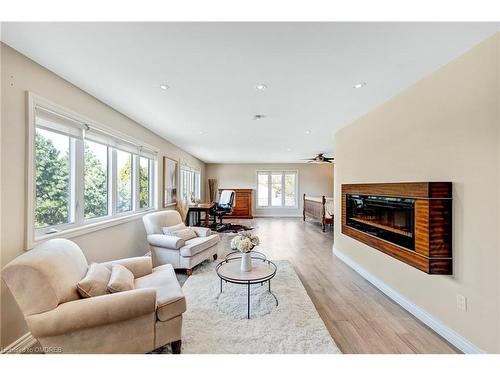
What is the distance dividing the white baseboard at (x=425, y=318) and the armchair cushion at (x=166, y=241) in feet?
8.71

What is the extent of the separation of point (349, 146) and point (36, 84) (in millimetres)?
3884

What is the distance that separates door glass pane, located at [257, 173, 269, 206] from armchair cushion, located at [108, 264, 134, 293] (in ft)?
24.9

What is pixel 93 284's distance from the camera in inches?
60.5

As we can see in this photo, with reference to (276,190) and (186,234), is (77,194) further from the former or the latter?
(276,190)

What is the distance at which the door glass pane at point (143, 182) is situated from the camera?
13.0 feet

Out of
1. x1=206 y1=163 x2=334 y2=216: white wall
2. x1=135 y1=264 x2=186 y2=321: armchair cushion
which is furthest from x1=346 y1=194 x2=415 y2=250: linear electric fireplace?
x1=206 y1=163 x2=334 y2=216: white wall

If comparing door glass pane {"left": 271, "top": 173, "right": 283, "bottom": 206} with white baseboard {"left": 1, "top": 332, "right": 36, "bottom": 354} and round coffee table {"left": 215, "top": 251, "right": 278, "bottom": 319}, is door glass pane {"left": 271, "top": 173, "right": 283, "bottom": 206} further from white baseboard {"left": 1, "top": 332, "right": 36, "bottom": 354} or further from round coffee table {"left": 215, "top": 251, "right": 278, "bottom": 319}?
white baseboard {"left": 1, "top": 332, "right": 36, "bottom": 354}

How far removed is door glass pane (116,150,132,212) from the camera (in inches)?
131

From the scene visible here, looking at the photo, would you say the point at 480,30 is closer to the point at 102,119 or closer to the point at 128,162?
the point at 102,119

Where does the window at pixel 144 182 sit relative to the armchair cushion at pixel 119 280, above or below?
above

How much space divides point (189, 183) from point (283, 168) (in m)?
4.07

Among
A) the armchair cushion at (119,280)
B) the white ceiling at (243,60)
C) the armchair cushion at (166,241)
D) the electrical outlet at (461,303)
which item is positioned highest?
the white ceiling at (243,60)

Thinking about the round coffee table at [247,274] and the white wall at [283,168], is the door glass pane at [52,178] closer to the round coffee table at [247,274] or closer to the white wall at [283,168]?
the round coffee table at [247,274]

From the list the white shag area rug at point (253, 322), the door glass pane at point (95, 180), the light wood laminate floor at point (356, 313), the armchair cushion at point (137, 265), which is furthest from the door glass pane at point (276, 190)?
the armchair cushion at point (137, 265)
